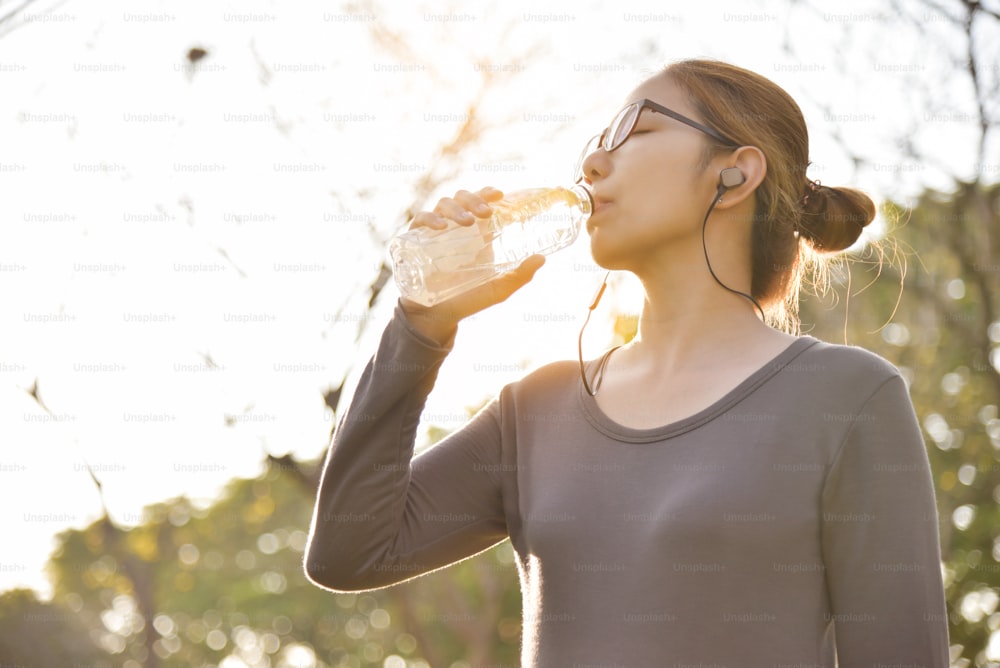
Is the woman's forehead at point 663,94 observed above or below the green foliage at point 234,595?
above

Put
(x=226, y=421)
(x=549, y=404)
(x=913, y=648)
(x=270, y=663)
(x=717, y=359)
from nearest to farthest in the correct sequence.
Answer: (x=913, y=648) → (x=717, y=359) → (x=549, y=404) → (x=226, y=421) → (x=270, y=663)

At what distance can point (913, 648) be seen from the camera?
1.85m

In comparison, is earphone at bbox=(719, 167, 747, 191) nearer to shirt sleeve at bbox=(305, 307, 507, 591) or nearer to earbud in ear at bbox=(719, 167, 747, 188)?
earbud in ear at bbox=(719, 167, 747, 188)

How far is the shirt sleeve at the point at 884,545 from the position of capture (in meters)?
1.87

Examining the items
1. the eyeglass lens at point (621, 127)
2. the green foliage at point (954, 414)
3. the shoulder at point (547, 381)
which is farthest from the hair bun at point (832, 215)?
the green foliage at point (954, 414)

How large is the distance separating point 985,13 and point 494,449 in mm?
4708

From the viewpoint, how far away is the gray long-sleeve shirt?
192cm

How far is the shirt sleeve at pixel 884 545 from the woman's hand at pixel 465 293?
0.81m

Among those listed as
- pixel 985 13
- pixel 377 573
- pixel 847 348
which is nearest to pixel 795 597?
pixel 847 348

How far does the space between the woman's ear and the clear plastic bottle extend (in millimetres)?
326

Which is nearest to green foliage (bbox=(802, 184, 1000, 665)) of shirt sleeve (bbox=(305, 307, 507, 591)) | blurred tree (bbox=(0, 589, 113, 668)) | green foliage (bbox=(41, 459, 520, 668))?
shirt sleeve (bbox=(305, 307, 507, 591))

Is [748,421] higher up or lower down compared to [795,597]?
higher up

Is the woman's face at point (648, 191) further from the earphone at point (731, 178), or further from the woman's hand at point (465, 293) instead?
the woman's hand at point (465, 293)

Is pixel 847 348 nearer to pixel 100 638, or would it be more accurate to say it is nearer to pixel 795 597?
pixel 795 597
